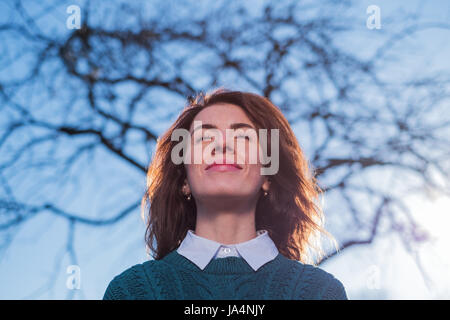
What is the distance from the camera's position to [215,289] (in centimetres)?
171

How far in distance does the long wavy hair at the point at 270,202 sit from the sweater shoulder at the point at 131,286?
29 cm

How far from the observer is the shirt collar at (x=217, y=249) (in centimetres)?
177

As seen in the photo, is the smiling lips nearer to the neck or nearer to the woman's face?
the woman's face

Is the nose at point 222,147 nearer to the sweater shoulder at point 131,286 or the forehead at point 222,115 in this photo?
the forehead at point 222,115

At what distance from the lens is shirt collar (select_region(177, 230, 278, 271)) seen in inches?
69.7

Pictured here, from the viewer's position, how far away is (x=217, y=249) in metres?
1.79

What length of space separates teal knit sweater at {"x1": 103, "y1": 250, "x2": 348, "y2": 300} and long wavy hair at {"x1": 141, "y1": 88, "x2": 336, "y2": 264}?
32 centimetres

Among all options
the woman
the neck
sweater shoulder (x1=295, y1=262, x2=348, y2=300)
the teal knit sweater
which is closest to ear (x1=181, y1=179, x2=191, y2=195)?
the woman

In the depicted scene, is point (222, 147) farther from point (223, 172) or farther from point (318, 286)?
point (318, 286)

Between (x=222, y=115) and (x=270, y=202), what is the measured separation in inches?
19.8

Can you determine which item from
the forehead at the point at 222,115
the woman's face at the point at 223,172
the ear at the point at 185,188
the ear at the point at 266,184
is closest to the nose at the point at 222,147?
the woman's face at the point at 223,172

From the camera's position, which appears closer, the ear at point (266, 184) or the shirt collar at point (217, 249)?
the shirt collar at point (217, 249)

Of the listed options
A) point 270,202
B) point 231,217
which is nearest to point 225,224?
point 231,217
